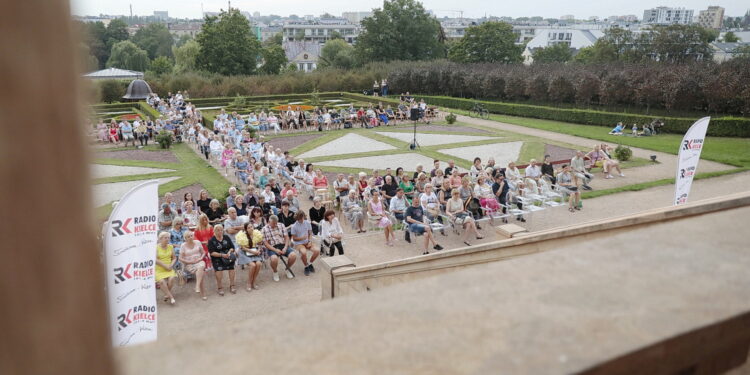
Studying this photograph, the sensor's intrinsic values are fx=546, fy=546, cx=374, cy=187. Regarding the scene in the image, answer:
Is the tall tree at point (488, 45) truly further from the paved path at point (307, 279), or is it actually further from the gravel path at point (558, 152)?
the paved path at point (307, 279)

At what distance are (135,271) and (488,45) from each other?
66631 mm

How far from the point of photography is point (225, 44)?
185ft

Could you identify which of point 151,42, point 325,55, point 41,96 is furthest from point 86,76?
point 151,42

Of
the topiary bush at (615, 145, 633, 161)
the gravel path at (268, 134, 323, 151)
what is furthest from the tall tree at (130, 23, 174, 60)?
the topiary bush at (615, 145, 633, 161)

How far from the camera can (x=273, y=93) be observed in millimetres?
45312

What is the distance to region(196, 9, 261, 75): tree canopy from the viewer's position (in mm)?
56281

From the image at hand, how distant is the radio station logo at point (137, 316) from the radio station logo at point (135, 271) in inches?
15.9

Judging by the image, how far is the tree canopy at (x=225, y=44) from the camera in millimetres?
56281

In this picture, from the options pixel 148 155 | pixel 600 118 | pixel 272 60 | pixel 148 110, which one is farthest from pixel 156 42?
pixel 600 118

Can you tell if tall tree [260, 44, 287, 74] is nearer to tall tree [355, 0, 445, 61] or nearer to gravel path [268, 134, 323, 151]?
tall tree [355, 0, 445, 61]

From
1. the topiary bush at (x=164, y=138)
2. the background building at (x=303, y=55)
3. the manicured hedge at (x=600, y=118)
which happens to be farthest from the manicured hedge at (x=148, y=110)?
the background building at (x=303, y=55)

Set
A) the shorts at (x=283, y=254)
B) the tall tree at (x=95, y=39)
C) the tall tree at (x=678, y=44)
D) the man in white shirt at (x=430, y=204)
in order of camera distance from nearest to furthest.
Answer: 1. the tall tree at (x=95, y=39)
2. the shorts at (x=283, y=254)
3. the man in white shirt at (x=430, y=204)
4. the tall tree at (x=678, y=44)

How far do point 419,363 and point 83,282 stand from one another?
32.5 inches

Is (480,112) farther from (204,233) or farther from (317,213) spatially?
(204,233)
